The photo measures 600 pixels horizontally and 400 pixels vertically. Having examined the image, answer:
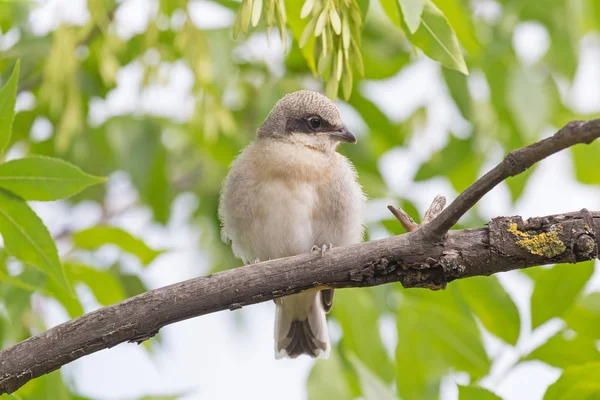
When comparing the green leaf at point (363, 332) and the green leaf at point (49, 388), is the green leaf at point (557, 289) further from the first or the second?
the green leaf at point (49, 388)

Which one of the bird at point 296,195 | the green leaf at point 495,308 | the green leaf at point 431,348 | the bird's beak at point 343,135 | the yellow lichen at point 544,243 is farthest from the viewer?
the bird's beak at point 343,135

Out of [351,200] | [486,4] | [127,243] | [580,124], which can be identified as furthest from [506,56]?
[580,124]

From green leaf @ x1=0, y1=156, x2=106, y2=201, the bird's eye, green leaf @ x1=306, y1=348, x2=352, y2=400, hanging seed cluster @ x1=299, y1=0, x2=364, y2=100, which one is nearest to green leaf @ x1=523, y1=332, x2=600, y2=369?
green leaf @ x1=306, y1=348, x2=352, y2=400

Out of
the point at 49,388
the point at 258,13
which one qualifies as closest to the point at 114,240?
the point at 49,388

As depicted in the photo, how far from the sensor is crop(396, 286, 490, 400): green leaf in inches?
151

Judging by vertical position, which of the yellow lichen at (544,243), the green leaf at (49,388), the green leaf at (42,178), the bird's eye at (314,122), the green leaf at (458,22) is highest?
the bird's eye at (314,122)

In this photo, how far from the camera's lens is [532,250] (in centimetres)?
258

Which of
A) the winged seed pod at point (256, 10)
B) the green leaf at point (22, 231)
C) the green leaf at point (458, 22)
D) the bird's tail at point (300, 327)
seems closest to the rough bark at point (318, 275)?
the green leaf at point (22, 231)

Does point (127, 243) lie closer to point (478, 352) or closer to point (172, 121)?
point (172, 121)

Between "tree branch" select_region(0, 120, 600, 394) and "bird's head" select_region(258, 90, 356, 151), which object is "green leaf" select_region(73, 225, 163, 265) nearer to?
"bird's head" select_region(258, 90, 356, 151)

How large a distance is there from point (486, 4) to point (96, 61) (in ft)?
9.55

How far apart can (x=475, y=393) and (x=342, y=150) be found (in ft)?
9.70

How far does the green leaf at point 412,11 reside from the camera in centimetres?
240

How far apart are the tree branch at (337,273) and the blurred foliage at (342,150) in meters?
0.47
